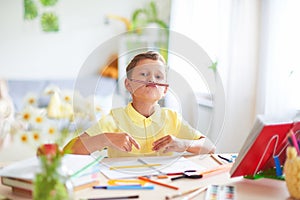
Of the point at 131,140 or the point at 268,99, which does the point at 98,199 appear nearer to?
the point at 131,140

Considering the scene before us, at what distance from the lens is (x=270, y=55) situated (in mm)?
2309

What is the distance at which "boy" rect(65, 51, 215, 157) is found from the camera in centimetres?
125

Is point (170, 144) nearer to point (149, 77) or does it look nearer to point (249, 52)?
point (149, 77)

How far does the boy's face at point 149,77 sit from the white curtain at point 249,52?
41.0 inches

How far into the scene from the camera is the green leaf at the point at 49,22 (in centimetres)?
370

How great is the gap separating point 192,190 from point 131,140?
1.17ft

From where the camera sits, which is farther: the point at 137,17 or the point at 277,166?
the point at 137,17

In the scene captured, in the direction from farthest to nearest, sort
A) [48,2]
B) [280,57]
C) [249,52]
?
1. [48,2]
2. [249,52]
3. [280,57]

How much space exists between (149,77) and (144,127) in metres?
0.18

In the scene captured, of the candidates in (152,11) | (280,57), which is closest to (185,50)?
(280,57)

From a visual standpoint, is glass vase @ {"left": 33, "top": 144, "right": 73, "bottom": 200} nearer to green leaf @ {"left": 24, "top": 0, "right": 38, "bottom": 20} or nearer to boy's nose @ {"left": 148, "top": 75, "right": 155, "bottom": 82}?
boy's nose @ {"left": 148, "top": 75, "right": 155, "bottom": 82}

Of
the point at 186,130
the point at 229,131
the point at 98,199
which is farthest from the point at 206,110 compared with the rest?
the point at 229,131

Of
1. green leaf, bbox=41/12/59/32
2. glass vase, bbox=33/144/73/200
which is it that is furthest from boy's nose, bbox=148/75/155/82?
green leaf, bbox=41/12/59/32

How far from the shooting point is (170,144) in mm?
1264
